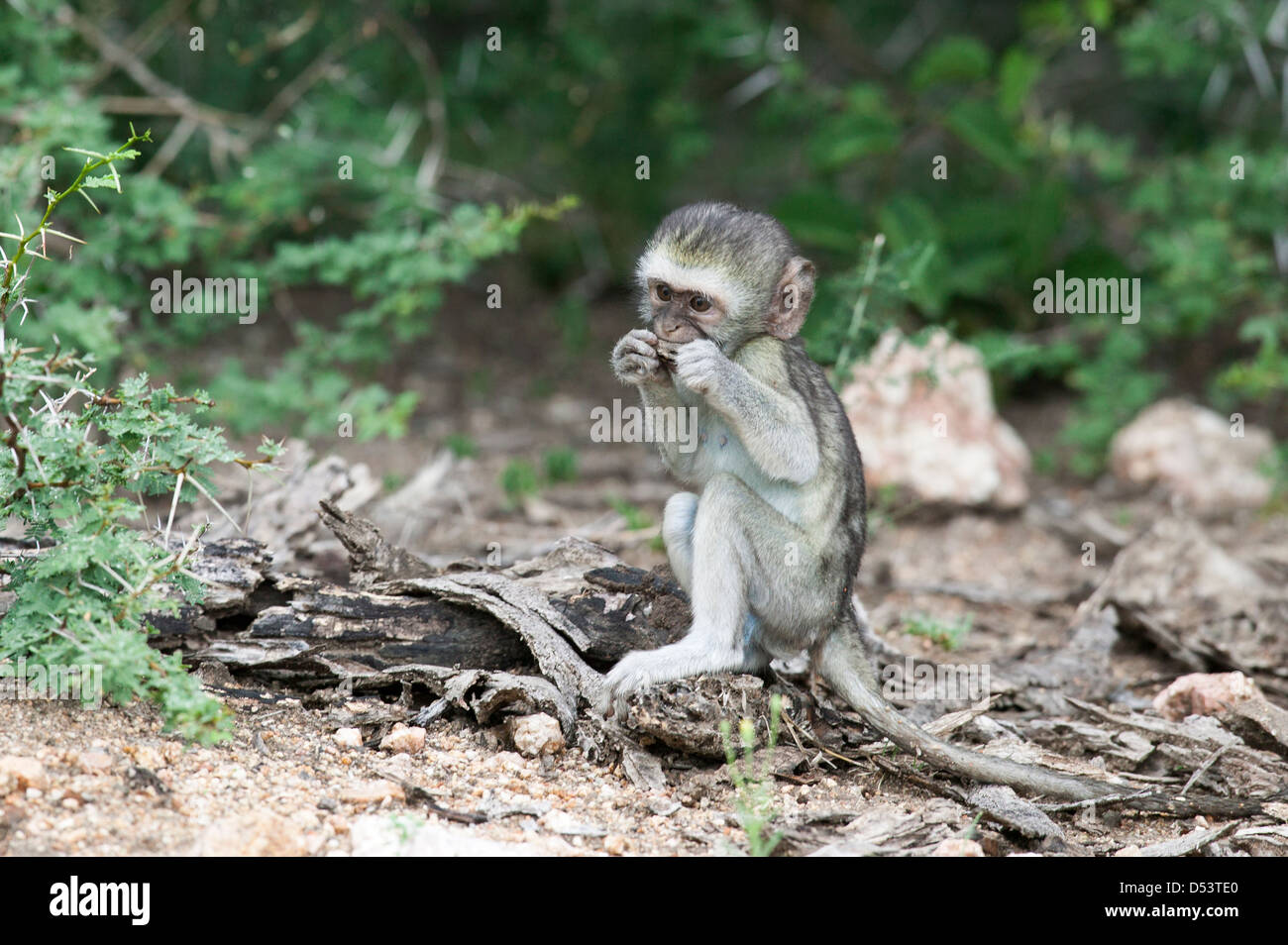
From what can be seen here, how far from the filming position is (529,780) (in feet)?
15.3

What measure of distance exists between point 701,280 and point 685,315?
0.57 ft

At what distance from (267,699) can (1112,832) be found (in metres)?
3.30

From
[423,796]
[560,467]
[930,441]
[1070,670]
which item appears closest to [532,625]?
[423,796]

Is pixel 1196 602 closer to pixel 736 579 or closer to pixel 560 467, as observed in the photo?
pixel 736 579

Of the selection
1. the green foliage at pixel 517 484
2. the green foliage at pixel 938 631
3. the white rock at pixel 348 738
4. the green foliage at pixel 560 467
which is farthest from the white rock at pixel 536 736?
the green foliage at pixel 560 467

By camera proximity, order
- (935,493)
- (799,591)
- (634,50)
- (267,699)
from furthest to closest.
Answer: (634,50), (935,493), (799,591), (267,699)

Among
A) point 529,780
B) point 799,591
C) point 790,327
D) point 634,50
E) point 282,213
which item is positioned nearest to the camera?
point 529,780

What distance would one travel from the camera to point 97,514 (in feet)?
14.1

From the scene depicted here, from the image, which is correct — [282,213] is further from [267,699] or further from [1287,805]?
[1287,805]

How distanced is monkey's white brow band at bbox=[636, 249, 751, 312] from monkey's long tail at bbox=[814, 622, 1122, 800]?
1.50 metres

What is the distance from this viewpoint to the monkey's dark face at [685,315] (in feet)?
17.8

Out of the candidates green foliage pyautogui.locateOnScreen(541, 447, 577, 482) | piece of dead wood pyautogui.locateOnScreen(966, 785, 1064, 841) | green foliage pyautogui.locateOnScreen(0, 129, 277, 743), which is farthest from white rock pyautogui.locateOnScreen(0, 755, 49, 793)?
green foliage pyautogui.locateOnScreen(541, 447, 577, 482)

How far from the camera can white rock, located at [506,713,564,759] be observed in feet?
15.9

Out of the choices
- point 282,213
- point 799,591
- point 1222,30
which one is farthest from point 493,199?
point 799,591
